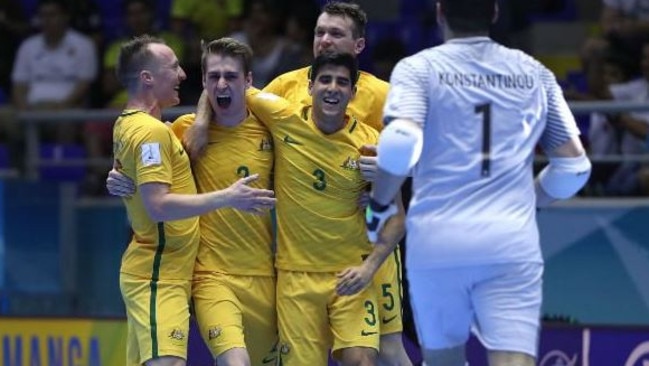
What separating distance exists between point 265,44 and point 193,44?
79cm

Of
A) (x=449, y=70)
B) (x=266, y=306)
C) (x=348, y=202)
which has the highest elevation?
(x=449, y=70)

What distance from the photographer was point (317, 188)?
25.6 feet

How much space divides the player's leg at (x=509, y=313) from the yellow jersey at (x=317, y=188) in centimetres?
165

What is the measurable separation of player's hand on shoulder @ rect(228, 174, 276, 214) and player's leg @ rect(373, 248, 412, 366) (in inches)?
36.9

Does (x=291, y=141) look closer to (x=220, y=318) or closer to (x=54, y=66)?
(x=220, y=318)

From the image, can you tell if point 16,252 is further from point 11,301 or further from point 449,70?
point 449,70

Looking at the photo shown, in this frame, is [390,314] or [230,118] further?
[390,314]

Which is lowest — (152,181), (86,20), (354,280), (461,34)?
(86,20)

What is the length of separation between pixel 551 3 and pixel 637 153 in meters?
4.05

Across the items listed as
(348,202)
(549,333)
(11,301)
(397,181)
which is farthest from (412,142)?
(11,301)

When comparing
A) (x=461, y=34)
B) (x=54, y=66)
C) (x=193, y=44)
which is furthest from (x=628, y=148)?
(x=54, y=66)

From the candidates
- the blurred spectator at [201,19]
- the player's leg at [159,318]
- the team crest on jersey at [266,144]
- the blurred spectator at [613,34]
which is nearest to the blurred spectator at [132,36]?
the blurred spectator at [201,19]

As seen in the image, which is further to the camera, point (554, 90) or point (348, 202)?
point (348, 202)

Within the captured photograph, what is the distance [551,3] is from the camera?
45.2ft
